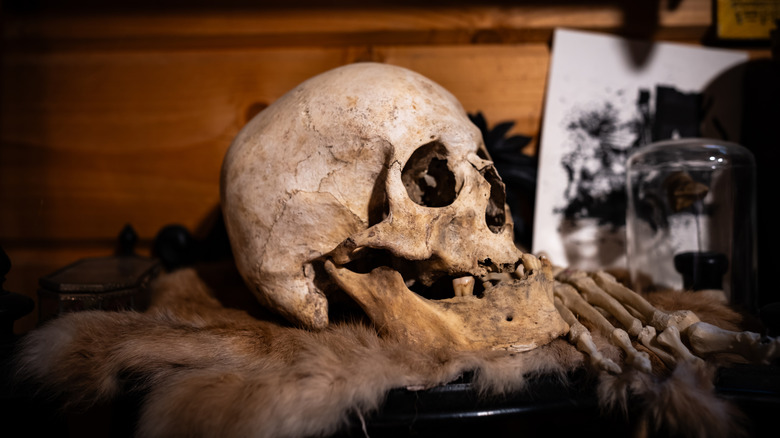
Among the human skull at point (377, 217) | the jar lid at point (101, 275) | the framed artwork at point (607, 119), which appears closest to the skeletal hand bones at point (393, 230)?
the human skull at point (377, 217)

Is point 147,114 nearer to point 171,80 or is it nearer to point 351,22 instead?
point 171,80

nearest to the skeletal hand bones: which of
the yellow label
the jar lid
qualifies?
the jar lid

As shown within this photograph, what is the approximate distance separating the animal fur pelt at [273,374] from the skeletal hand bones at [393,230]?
62 millimetres

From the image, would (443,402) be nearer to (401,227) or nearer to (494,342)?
(494,342)

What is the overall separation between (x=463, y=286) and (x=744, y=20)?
55.4 inches

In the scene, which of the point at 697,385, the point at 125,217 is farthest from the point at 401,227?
the point at 125,217

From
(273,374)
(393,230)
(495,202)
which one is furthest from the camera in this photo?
(495,202)

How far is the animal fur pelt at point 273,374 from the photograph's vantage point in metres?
0.63

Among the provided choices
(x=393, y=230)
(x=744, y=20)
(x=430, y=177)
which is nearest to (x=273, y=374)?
(x=393, y=230)

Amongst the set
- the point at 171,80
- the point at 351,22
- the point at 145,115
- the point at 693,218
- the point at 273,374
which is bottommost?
the point at 273,374

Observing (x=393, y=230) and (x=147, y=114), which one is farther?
(x=147, y=114)

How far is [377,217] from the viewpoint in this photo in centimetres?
91

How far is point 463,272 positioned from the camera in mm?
849

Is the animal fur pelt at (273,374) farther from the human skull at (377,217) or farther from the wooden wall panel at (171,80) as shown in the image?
the wooden wall panel at (171,80)
